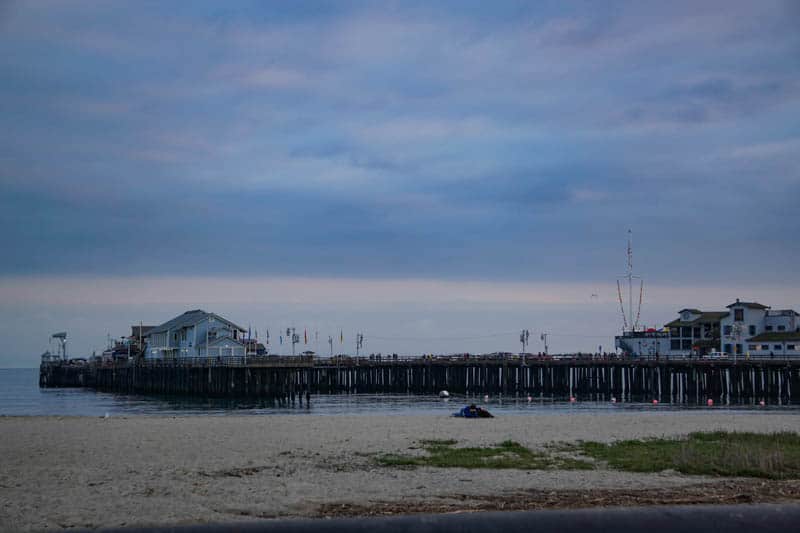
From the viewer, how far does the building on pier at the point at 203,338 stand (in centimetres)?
8762

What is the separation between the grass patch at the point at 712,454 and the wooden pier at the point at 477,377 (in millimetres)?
50476

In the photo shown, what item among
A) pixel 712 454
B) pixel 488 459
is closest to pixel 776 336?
pixel 712 454

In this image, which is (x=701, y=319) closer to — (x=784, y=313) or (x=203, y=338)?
(x=784, y=313)

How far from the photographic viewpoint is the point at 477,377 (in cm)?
8538

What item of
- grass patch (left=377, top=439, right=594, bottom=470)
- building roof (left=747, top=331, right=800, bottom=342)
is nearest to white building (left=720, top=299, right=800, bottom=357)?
building roof (left=747, top=331, right=800, bottom=342)

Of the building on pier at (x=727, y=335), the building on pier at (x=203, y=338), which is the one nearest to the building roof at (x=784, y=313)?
the building on pier at (x=727, y=335)

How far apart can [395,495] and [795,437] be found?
16317 mm

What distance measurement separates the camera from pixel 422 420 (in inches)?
1481

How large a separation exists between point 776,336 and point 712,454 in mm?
72862

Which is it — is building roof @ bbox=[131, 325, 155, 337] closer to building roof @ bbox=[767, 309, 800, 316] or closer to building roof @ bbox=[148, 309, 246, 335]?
building roof @ bbox=[148, 309, 246, 335]

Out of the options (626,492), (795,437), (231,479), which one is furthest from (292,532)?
(795,437)

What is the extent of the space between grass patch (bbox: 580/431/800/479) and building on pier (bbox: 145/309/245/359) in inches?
2622

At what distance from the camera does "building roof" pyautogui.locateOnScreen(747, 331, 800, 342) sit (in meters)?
84.4

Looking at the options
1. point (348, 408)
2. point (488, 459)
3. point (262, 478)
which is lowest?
point (348, 408)
